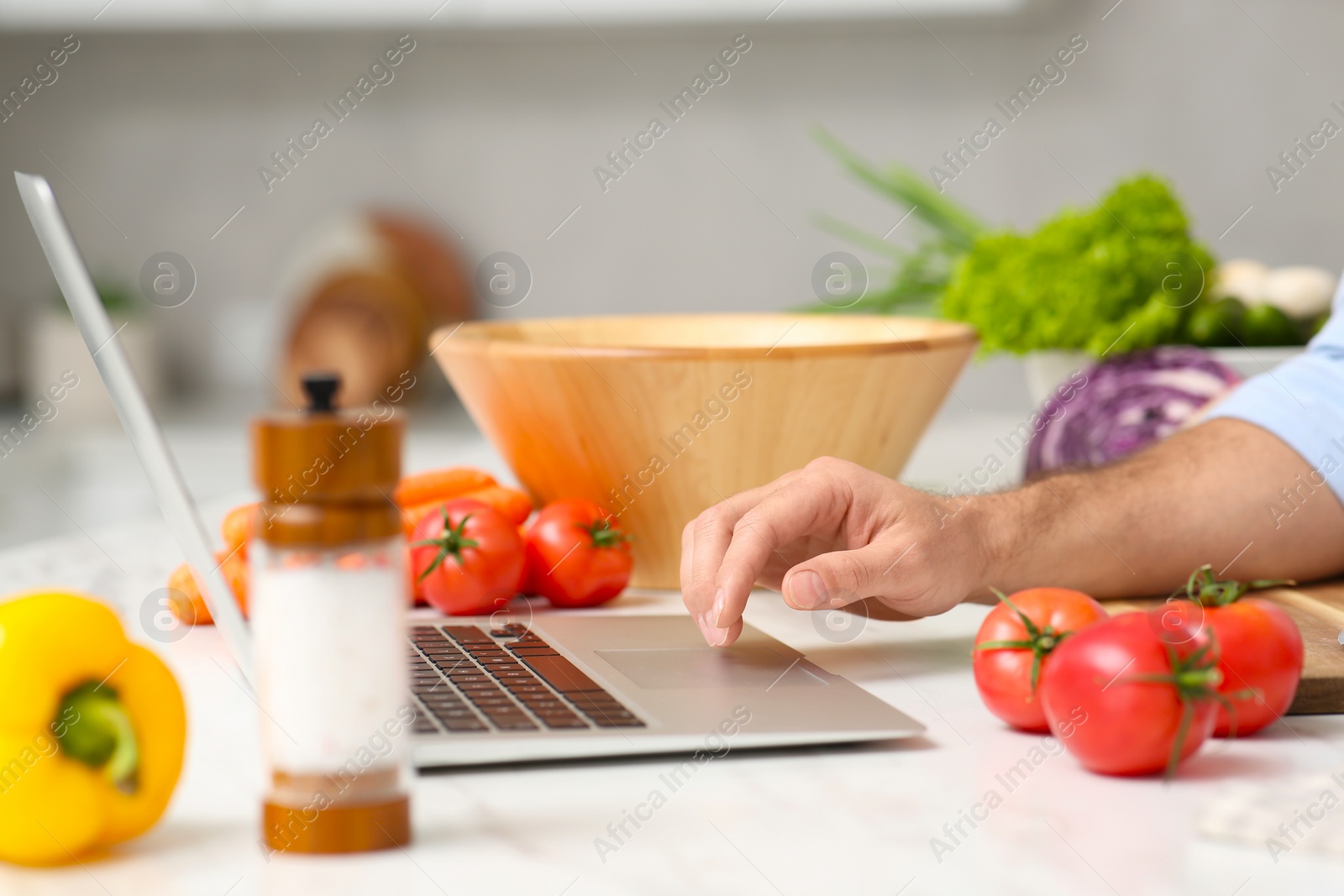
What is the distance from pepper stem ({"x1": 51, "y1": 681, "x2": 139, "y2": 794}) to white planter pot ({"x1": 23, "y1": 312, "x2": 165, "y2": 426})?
8.50ft

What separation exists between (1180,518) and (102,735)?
30.9 inches

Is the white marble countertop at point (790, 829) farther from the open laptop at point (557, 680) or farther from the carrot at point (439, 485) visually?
the carrot at point (439, 485)

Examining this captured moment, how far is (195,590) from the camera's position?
96 centimetres

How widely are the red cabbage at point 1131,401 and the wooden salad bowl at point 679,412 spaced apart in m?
→ 0.46

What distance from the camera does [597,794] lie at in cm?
62

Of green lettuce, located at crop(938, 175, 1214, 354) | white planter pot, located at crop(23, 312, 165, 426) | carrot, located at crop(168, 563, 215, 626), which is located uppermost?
green lettuce, located at crop(938, 175, 1214, 354)

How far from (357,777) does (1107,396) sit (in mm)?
1226

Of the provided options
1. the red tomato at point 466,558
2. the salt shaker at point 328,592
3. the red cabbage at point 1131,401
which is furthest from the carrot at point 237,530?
the red cabbage at point 1131,401

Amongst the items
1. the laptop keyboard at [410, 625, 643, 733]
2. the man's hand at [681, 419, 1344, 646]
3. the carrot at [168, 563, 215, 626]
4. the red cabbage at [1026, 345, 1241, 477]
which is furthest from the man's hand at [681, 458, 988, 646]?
the red cabbage at [1026, 345, 1241, 477]

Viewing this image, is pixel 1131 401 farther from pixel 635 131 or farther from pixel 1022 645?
pixel 635 131

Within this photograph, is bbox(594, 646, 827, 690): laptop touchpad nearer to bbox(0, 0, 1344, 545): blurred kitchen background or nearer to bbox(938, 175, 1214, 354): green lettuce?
bbox(938, 175, 1214, 354): green lettuce

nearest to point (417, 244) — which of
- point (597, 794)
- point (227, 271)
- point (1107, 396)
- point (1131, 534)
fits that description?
point (227, 271)

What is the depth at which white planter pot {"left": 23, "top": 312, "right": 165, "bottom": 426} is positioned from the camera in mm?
2967

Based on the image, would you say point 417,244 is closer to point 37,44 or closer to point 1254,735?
point 37,44
